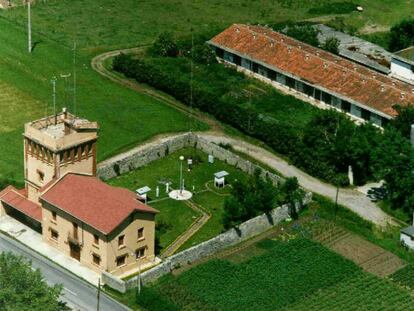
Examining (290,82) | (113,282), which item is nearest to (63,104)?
(290,82)

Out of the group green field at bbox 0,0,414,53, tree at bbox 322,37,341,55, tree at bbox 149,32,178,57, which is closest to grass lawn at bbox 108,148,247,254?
tree at bbox 149,32,178,57

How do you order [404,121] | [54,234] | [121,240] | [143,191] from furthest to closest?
[404,121], [143,191], [54,234], [121,240]

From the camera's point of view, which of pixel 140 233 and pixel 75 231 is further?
pixel 75 231

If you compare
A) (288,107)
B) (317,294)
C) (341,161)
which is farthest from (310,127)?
(317,294)

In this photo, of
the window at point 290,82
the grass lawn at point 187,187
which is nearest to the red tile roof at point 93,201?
the grass lawn at point 187,187

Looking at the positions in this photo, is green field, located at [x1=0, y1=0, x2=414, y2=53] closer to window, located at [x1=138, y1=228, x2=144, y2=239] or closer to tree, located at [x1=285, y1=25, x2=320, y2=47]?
tree, located at [x1=285, y1=25, x2=320, y2=47]

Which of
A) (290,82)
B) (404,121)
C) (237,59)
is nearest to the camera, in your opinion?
(404,121)

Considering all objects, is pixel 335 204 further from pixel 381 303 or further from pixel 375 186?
pixel 381 303

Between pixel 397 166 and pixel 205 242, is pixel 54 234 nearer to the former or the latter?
pixel 205 242
